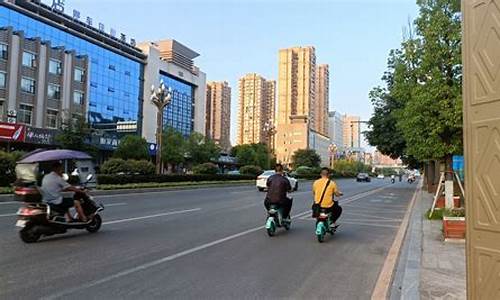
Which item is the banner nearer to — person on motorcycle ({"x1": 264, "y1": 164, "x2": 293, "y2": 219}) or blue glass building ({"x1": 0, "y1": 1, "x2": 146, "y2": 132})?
blue glass building ({"x1": 0, "y1": 1, "x2": 146, "y2": 132})

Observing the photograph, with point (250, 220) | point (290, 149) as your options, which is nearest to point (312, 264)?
point (250, 220)

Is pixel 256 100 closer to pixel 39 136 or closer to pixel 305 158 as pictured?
pixel 305 158

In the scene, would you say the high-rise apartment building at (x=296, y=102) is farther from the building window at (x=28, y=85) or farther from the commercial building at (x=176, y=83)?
the building window at (x=28, y=85)

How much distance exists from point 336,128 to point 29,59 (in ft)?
348

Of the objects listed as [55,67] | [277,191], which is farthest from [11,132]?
[277,191]

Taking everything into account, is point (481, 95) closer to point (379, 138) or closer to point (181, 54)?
point (379, 138)

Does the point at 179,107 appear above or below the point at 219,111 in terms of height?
below

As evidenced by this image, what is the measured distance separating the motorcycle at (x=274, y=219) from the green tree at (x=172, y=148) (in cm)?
5605

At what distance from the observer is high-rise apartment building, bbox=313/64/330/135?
126062mm

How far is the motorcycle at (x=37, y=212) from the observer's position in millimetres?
9125

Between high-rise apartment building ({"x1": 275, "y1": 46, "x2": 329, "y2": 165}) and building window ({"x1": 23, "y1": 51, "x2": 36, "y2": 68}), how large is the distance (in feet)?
219

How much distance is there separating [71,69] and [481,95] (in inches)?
2745

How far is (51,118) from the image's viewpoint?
206ft

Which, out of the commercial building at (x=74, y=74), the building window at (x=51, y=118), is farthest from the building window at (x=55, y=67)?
the building window at (x=51, y=118)
